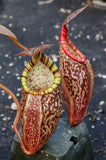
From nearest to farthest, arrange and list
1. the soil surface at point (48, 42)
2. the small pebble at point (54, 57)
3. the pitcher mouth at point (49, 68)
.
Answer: the pitcher mouth at point (49, 68) < the soil surface at point (48, 42) < the small pebble at point (54, 57)

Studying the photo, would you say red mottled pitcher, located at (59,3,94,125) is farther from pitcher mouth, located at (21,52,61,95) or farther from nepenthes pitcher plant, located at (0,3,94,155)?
pitcher mouth, located at (21,52,61,95)

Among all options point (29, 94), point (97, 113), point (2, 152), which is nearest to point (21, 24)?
point (97, 113)

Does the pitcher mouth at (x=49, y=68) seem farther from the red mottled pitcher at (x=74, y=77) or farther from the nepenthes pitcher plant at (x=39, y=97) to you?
the red mottled pitcher at (x=74, y=77)

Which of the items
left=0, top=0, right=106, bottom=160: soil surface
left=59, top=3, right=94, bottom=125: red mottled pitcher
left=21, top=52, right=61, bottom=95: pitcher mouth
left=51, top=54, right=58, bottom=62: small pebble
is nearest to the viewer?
left=21, top=52, right=61, bottom=95: pitcher mouth

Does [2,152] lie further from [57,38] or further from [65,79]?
[57,38]

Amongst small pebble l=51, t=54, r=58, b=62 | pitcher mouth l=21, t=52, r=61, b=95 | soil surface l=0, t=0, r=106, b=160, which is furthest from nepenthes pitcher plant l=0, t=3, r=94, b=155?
small pebble l=51, t=54, r=58, b=62

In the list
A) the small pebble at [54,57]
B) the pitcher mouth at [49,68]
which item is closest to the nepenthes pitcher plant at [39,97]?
the pitcher mouth at [49,68]
